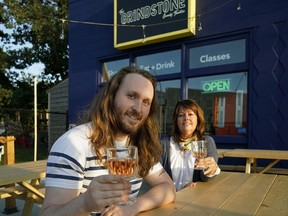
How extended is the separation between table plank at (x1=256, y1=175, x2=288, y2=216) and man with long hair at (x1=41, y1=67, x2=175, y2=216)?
1.66 ft

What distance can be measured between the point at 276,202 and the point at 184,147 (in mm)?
977

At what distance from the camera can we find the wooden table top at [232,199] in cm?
144

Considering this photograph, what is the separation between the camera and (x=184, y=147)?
2.52 meters

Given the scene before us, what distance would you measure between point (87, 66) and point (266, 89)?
16.5ft

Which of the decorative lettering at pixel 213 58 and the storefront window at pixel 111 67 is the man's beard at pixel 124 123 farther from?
the storefront window at pixel 111 67

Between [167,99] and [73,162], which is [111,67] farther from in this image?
[73,162]

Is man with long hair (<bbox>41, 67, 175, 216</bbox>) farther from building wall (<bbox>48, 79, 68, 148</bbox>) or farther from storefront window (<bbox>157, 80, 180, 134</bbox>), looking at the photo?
building wall (<bbox>48, 79, 68, 148</bbox>)

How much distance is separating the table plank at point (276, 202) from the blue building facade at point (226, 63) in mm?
3074

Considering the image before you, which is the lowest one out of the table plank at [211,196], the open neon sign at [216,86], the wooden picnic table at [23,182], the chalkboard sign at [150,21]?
the wooden picnic table at [23,182]

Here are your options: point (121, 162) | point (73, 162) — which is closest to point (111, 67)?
point (73, 162)

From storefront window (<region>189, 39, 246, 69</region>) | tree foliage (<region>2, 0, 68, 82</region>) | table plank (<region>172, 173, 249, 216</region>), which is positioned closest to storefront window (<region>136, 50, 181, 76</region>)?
storefront window (<region>189, 39, 246, 69</region>)

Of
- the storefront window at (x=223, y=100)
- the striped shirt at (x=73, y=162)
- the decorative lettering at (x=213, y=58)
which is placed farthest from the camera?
the decorative lettering at (x=213, y=58)

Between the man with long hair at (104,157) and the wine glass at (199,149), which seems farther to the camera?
the wine glass at (199,149)

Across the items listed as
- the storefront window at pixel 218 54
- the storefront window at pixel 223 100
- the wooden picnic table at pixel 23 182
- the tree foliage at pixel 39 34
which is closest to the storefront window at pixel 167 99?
the storefront window at pixel 223 100
